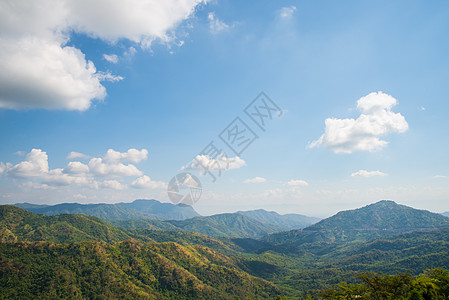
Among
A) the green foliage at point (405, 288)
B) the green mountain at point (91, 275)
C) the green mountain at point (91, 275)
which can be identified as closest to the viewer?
the green foliage at point (405, 288)

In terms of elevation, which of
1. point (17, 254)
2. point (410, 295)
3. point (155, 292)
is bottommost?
point (155, 292)

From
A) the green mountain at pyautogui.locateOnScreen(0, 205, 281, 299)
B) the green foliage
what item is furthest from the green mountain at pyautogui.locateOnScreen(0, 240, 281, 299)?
the green foliage

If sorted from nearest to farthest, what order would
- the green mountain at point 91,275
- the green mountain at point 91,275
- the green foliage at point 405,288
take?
the green foliage at point 405,288
the green mountain at point 91,275
the green mountain at point 91,275

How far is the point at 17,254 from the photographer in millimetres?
158250

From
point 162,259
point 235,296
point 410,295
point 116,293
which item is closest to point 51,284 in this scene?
point 116,293

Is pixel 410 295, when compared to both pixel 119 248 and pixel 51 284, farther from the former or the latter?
pixel 119 248

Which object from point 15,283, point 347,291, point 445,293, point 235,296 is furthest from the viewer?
point 235,296

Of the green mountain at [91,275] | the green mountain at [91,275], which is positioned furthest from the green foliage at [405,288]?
the green mountain at [91,275]

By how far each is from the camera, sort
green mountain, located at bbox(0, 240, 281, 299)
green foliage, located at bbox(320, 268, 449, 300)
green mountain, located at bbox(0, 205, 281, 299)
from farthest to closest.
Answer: green mountain, located at bbox(0, 205, 281, 299)
green mountain, located at bbox(0, 240, 281, 299)
green foliage, located at bbox(320, 268, 449, 300)

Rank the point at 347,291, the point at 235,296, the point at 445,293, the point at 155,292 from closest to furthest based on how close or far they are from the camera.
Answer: the point at 445,293, the point at 347,291, the point at 155,292, the point at 235,296

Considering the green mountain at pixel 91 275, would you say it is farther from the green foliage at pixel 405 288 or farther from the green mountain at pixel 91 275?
the green foliage at pixel 405 288

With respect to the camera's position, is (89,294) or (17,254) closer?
(89,294)

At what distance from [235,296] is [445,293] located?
205m

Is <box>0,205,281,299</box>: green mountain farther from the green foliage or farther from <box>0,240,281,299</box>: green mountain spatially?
the green foliage
